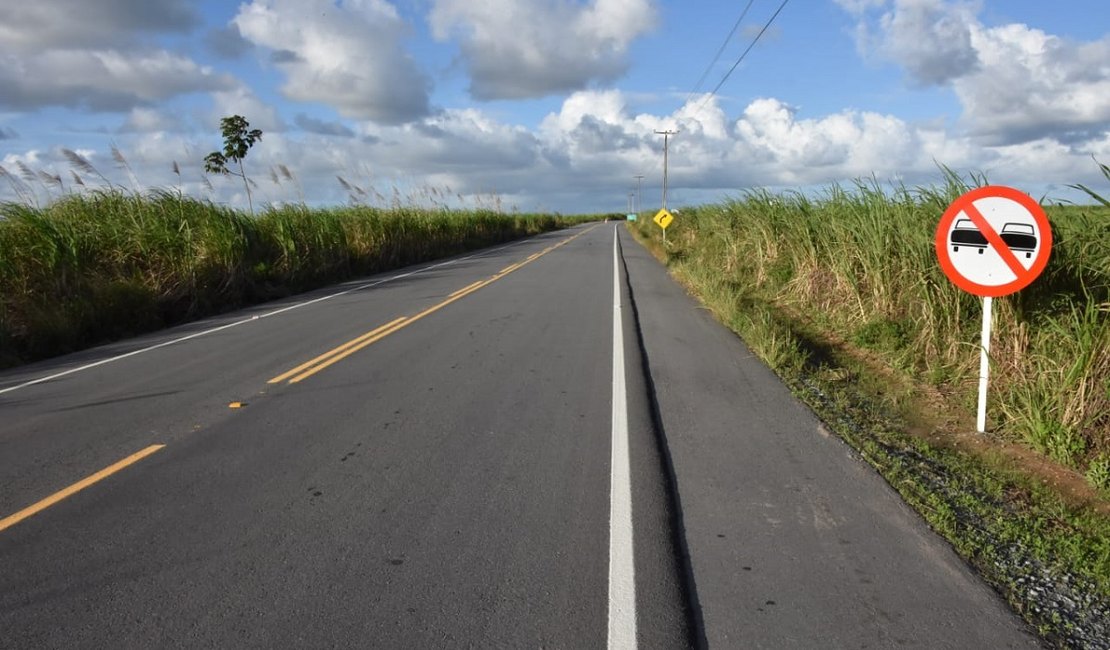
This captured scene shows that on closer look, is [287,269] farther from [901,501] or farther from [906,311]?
[901,501]

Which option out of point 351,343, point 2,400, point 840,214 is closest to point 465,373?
point 351,343

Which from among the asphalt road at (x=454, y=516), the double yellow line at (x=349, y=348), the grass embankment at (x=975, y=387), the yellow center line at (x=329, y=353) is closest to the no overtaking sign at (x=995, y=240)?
the grass embankment at (x=975, y=387)

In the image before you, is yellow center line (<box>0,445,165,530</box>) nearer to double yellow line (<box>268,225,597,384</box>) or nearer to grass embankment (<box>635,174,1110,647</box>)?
double yellow line (<box>268,225,597,384</box>)

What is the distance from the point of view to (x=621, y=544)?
13.7ft

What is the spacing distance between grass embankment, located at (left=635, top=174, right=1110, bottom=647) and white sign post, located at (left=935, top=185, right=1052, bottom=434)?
0.54 meters

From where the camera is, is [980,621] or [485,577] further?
[485,577]

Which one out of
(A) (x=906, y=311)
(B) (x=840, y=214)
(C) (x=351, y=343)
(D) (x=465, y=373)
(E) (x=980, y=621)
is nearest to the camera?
(E) (x=980, y=621)

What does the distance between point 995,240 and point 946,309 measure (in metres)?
2.28

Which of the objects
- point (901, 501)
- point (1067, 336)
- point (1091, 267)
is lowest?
point (901, 501)


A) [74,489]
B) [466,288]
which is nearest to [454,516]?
[74,489]

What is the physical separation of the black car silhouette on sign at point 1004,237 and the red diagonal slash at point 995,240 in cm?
3

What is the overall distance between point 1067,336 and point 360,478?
214 inches

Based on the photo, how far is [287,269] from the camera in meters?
18.4

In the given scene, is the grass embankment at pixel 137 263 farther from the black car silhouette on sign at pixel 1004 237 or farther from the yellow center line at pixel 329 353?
the black car silhouette on sign at pixel 1004 237
